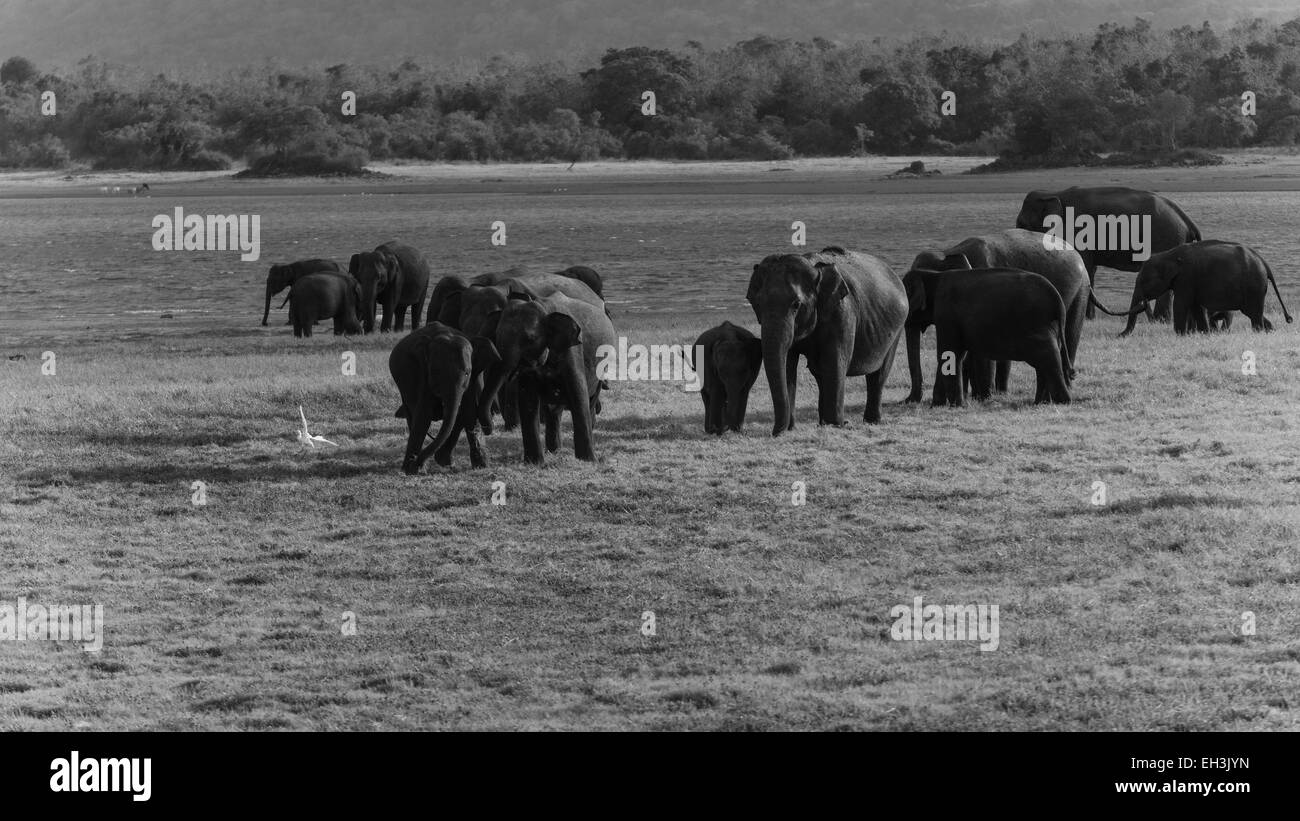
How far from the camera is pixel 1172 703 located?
9273mm

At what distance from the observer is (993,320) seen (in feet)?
59.0

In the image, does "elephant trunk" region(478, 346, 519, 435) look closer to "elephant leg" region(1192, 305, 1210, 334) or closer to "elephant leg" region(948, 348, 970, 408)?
"elephant leg" region(948, 348, 970, 408)

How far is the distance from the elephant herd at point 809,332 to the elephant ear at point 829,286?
0.01 metres

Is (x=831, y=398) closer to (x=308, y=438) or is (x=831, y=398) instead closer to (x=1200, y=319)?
(x=308, y=438)

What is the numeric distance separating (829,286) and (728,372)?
115 centimetres

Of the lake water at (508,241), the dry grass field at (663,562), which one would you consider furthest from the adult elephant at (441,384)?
the lake water at (508,241)

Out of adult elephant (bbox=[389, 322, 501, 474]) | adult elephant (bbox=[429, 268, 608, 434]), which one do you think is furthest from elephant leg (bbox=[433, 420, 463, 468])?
adult elephant (bbox=[429, 268, 608, 434])

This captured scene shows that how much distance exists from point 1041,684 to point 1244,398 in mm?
9753

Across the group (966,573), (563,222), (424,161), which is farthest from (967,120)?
(966,573)

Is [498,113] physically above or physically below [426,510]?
above

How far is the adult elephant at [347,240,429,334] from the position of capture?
28844 mm

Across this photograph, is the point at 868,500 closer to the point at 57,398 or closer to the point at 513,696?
the point at 513,696

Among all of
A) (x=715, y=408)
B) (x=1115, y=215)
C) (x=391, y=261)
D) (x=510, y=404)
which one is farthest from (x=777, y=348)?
(x=391, y=261)

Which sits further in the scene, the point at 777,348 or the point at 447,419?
the point at 777,348
